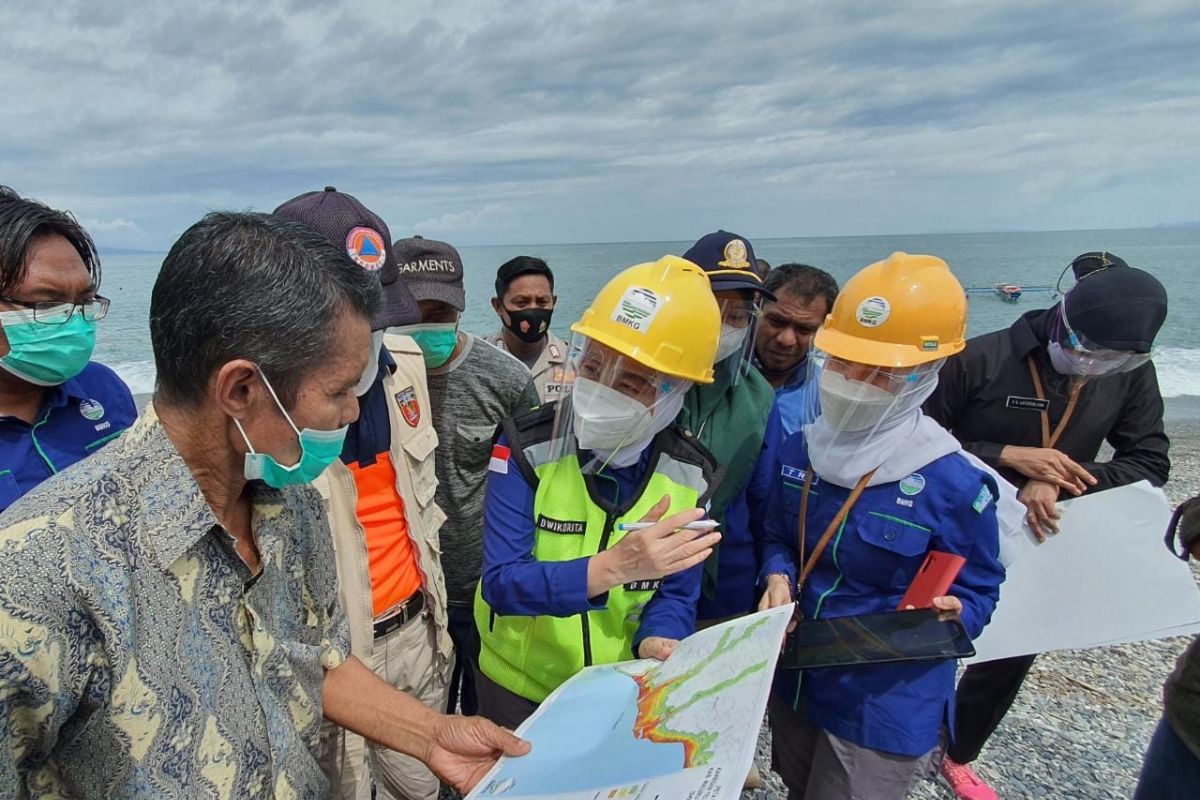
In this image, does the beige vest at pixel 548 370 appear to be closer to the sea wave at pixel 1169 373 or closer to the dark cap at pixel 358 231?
the dark cap at pixel 358 231

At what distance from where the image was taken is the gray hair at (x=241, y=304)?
3.74ft

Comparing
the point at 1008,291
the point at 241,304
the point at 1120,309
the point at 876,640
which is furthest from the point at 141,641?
the point at 1008,291

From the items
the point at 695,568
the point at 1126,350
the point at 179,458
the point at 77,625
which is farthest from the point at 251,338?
the point at 1126,350

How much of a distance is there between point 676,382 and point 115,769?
1663 mm

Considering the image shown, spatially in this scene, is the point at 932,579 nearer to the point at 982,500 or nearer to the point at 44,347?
the point at 982,500

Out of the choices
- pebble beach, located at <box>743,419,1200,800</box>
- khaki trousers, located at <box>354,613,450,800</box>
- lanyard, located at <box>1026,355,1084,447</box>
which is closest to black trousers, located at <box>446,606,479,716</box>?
khaki trousers, located at <box>354,613,450,800</box>

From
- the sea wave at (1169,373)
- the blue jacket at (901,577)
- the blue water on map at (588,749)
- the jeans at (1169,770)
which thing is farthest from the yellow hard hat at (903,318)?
the sea wave at (1169,373)

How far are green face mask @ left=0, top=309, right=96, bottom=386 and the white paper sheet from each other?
3979 millimetres

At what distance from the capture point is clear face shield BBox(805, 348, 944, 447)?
221 centimetres

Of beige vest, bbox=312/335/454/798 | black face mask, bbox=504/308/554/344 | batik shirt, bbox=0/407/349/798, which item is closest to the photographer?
batik shirt, bbox=0/407/349/798

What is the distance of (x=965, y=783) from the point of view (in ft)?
12.4

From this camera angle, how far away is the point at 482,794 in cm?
146

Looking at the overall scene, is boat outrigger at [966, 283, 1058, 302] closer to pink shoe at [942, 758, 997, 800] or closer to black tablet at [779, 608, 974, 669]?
pink shoe at [942, 758, 997, 800]

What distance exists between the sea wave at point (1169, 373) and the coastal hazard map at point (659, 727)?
19.7 m
